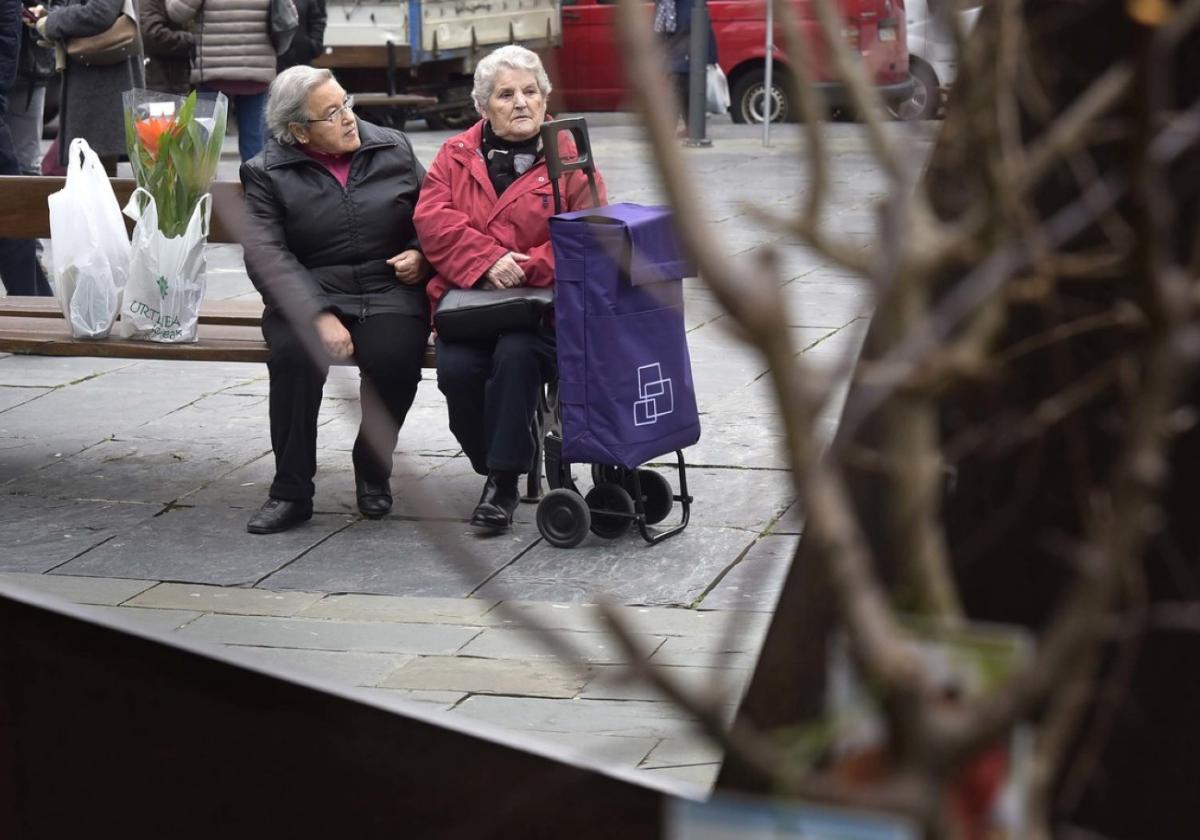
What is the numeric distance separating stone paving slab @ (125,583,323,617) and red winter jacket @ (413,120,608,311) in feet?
3.39

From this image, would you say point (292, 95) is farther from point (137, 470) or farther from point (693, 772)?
point (693, 772)

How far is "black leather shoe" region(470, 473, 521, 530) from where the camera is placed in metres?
5.24

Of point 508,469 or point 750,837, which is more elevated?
point 750,837

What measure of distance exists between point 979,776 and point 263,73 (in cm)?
976

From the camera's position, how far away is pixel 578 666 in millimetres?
1111

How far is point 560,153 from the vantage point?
17.0 feet

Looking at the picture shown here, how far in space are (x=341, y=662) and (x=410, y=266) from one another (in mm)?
1503

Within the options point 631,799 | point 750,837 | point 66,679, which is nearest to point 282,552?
point 66,679

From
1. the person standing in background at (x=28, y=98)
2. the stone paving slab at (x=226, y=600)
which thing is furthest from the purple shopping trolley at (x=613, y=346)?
the person standing in background at (x=28, y=98)

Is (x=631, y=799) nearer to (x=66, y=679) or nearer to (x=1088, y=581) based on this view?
(x=66, y=679)

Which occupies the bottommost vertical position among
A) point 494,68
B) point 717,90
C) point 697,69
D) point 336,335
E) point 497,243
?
point 717,90

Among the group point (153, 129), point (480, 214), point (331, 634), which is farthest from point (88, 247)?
point (331, 634)

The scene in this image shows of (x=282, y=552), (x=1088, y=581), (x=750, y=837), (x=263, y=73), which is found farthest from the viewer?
(x=263, y=73)

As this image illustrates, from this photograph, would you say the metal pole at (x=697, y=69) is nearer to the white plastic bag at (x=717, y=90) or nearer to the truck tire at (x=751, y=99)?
the white plastic bag at (x=717, y=90)
